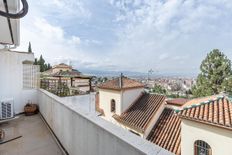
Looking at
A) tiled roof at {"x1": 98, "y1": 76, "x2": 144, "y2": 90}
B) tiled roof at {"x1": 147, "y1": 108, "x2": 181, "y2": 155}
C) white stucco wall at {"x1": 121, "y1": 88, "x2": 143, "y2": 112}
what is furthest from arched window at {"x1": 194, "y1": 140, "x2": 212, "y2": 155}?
tiled roof at {"x1": 98, "y1": 76, "x2": 144, "y2": 90}

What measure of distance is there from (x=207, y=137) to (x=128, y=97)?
25.0 feet

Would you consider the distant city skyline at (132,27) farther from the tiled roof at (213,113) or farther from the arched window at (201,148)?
the arched window at (201,148)

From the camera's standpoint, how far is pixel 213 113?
6516mm

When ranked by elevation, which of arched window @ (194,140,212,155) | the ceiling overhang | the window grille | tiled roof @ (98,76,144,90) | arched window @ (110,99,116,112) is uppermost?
the ceiling overhang

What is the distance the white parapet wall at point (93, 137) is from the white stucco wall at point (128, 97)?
914 centimetres

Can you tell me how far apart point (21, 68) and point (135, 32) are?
1268cm

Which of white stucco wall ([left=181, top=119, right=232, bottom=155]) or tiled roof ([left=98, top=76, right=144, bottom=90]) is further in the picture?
tiled roof ([left=98, top=76, right=144, bottom=90])

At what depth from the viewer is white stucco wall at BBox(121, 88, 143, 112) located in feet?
42.7

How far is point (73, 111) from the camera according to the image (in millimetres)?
3078

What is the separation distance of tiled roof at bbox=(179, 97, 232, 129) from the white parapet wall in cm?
556

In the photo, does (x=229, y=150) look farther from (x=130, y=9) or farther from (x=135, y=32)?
(x=135, y=32)

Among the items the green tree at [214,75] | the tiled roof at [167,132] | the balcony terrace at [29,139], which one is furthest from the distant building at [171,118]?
the green tree at [214,75]

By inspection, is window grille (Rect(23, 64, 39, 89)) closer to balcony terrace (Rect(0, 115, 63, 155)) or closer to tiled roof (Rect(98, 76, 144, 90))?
balcony terrace (Rect(0, 115, 63, 155))

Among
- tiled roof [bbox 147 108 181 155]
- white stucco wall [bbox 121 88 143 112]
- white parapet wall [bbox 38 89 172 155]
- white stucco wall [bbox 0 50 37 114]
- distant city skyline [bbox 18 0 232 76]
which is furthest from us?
white stucco wall [bbox 121 88 143 112]
